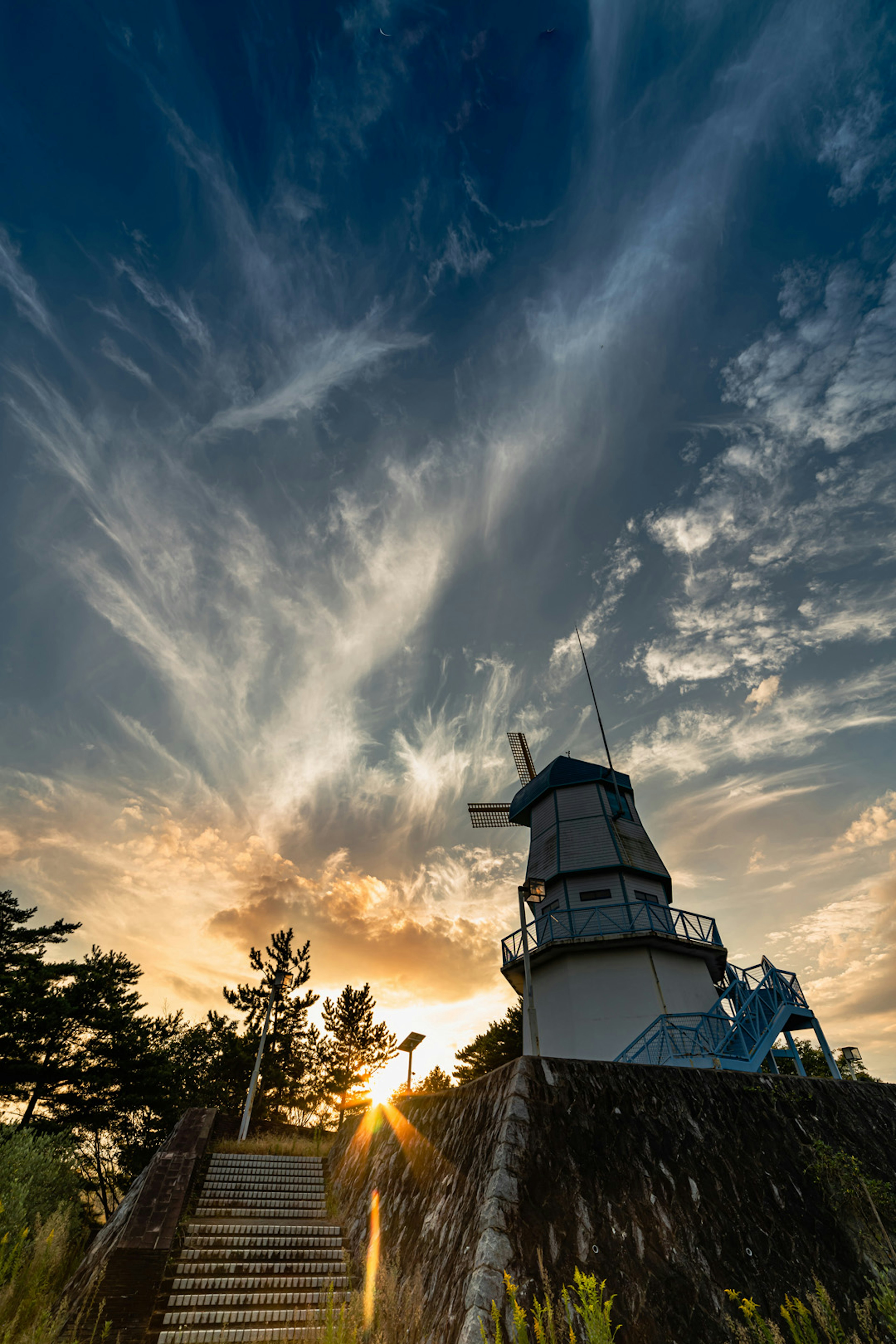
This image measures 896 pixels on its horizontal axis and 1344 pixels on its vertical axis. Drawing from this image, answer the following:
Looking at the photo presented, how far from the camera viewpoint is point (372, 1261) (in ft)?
25.5

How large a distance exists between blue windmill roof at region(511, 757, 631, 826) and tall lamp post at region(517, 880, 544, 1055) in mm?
7089

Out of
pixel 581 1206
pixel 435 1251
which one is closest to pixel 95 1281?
pixel 435 1251

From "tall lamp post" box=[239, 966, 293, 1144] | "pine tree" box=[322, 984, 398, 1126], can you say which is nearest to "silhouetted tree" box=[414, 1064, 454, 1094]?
"pine tree" box=[322, 984, 398, 1126]

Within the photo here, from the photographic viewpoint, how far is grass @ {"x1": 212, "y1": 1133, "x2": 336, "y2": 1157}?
14.6 m

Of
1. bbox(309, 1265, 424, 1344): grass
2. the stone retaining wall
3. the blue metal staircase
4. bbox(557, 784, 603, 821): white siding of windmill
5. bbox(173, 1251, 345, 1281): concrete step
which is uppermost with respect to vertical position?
bbox(557, 784, 603, 821): white siding of windmill

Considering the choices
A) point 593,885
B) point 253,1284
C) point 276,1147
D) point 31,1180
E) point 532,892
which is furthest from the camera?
point 593,885

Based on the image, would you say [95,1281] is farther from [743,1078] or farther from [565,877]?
[565,877]

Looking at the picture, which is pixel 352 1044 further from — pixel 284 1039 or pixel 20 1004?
pixel 20 1004

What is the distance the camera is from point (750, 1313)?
4820mm

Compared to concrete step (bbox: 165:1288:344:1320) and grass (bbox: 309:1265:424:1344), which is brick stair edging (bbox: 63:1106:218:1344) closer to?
concrete step (bbox: 165:1288:344:1320)

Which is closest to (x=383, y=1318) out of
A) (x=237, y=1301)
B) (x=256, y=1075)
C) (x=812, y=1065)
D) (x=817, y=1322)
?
(x=237, y=1301)

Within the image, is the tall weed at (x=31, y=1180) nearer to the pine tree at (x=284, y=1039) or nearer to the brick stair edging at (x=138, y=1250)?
the brick stair edging at (x=138, y=1250)

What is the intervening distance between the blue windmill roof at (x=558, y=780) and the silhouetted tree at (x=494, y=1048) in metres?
14.6

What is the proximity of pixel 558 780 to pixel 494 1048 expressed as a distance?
20.8m
